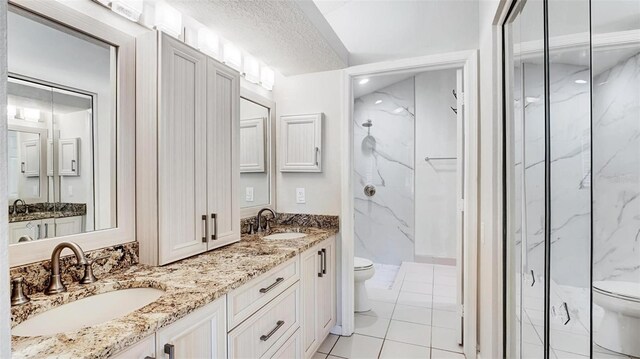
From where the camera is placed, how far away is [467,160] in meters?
2.10

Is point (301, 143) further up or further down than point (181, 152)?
further up

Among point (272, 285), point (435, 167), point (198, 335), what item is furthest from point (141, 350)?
point (435, 167)

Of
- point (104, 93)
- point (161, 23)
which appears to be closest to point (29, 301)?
point (104, 93)

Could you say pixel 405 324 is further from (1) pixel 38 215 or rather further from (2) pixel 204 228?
(1) pixel 38 215

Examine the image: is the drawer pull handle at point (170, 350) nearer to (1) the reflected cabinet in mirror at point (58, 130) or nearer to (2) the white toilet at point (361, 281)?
(1) the reflected cabinet in mirror at point (58, 130)

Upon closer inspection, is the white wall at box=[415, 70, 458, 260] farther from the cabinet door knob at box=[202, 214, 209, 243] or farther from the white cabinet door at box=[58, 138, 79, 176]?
the white cabinet door at box=[58, 138, 79, 176]

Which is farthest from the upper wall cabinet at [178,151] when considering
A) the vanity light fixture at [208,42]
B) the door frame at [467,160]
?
the door frame at [467,160]

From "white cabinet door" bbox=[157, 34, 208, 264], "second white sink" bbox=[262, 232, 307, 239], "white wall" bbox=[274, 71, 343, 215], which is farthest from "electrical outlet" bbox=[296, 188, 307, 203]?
"white cabinet door" bbox=[157, 34, 208, 264]

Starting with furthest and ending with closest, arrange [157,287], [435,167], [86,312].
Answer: [435,167], [157,287], [86,312]

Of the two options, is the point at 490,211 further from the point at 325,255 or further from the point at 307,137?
the point at 307,137

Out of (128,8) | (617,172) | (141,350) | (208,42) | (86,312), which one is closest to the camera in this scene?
(617,172)

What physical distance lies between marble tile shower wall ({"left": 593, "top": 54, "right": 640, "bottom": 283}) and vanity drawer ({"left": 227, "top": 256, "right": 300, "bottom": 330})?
46.6 inches

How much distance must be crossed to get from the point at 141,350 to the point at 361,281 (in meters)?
2.14

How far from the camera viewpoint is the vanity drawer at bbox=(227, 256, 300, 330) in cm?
126
